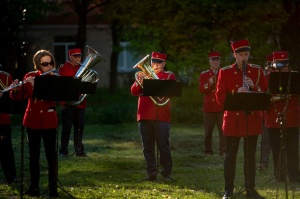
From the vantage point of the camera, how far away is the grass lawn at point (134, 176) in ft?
47.5

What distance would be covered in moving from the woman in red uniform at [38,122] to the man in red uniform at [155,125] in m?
2.48

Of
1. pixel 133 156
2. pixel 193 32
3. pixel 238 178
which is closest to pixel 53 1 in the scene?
pixel 193 32

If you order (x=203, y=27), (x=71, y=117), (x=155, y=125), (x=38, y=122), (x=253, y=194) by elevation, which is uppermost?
(x=203, y=27)

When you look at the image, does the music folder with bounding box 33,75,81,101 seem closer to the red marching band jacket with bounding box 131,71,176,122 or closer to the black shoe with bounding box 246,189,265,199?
the red marching band jacket with bounding box 131,71,176,122

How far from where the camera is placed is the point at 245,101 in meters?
13.1

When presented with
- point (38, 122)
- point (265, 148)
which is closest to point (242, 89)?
point (38, 122)

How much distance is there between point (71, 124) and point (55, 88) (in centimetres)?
699

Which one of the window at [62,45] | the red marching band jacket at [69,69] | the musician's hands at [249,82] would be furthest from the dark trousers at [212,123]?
the window at [62,45]

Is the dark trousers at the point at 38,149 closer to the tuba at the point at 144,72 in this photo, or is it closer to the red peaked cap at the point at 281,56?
the tuba at the point at 144,72

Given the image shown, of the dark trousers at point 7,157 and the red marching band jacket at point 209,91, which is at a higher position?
the red marching band jacket at point 209,91

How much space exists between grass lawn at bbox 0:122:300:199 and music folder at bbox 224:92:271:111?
51.1 inches

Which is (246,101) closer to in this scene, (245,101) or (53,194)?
(245,101)

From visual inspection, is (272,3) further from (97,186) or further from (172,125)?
(97,186)

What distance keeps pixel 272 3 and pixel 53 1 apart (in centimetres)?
1479
